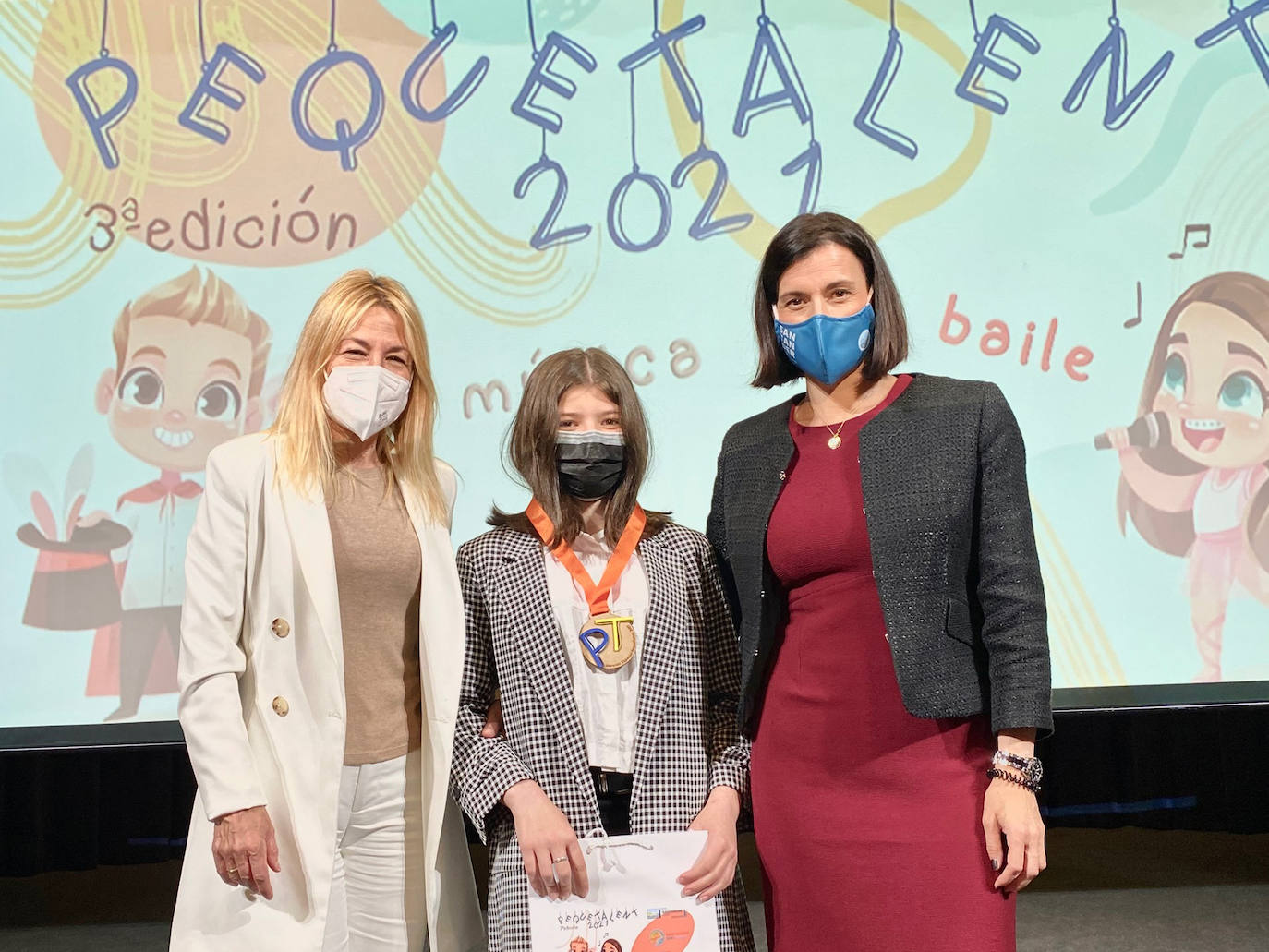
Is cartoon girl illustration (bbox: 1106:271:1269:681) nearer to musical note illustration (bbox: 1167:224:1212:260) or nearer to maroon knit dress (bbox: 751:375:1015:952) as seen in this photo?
musical note illustration (bbox: 1167:224:1212:260)

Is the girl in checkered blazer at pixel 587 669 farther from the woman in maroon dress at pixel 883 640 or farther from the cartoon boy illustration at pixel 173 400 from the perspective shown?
the cartoon boy illustration at pixel 173 400

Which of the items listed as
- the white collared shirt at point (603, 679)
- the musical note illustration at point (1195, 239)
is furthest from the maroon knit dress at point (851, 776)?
the musical note illustration at point (1195, 239)

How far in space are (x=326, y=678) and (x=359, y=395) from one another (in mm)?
486

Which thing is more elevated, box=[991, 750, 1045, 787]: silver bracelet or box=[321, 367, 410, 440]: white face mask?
box=[321, 367, 410, 440]: white face mask

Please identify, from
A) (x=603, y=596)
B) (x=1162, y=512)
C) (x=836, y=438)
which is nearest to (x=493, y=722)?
(x=603, y=596)

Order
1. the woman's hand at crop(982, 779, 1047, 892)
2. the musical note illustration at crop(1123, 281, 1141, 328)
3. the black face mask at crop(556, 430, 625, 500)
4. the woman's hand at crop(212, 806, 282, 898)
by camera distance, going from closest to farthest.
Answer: the woman's hand at crop(982, 779, 1047, 892) < the woman's hand at crop(212, 806, 282, 898) < the black face mask at crop(556, 430, 625, 500) < the musical note illustration at crop(1123, 281, 1141, 328)

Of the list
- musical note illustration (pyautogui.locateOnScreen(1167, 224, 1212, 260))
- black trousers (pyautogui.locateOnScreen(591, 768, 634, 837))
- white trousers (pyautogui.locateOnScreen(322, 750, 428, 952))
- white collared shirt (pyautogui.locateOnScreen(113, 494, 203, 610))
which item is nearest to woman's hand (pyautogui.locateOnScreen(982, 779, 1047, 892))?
black trousers (pyautogui.locateOnScreen(591, 768, 634, 837))

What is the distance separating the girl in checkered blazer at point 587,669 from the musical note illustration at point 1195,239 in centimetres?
209

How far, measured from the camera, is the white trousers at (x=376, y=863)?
1815mm

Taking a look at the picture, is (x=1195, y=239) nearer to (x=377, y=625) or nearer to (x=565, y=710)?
(x=565, y=710)

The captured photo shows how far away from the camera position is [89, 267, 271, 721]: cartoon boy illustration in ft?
10.1

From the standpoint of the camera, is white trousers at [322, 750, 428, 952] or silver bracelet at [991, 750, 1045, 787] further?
white trousers at [322, 750, 428, 952]

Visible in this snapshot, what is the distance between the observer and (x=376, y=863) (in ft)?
6.03

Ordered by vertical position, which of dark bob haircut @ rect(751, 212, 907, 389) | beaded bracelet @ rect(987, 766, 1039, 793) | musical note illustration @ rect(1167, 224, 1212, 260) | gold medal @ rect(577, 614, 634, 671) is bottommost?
beaded bracelet @ rect(987, 766, 1039, 793)
